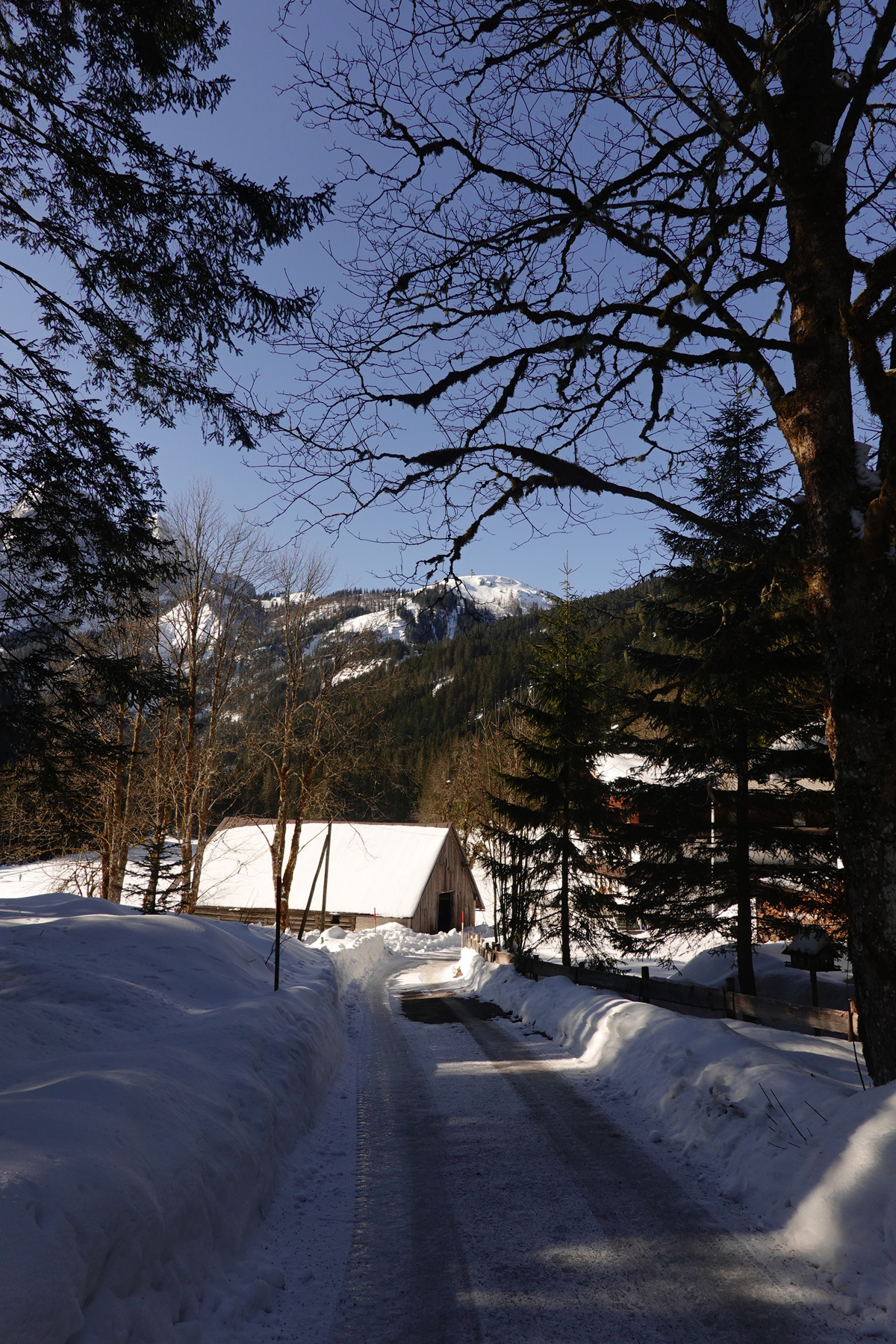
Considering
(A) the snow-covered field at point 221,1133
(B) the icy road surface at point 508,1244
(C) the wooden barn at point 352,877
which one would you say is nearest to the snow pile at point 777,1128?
(A) the snow-covered field at point 221,1133

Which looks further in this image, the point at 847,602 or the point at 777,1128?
the point at 777,1128

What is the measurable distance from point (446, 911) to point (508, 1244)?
41392 mm

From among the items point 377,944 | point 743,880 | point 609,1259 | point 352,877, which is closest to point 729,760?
point 743,880

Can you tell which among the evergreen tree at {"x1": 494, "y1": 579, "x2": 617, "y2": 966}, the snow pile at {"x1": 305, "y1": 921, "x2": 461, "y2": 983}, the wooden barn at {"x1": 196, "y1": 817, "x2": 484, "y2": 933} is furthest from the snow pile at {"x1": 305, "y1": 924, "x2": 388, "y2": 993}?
the evergreen tree at {"x1": 494, "y1": 579, "x2": 617, "y2": 966}

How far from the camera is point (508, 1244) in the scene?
4129 mm

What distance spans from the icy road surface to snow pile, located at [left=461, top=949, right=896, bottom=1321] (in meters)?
0.28

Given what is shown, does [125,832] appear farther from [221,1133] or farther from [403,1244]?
[403,1244]

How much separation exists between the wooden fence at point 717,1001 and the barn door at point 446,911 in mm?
27786

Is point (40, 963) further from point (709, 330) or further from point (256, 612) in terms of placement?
point (256, 612)

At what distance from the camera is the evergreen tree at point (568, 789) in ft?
58.2

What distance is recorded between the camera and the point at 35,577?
766cm

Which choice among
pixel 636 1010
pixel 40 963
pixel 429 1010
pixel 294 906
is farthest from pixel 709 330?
pixel 294 906

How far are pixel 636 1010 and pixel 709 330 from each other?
25.4 feet

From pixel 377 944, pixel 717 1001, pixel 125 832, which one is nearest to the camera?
pixel 717 1001
